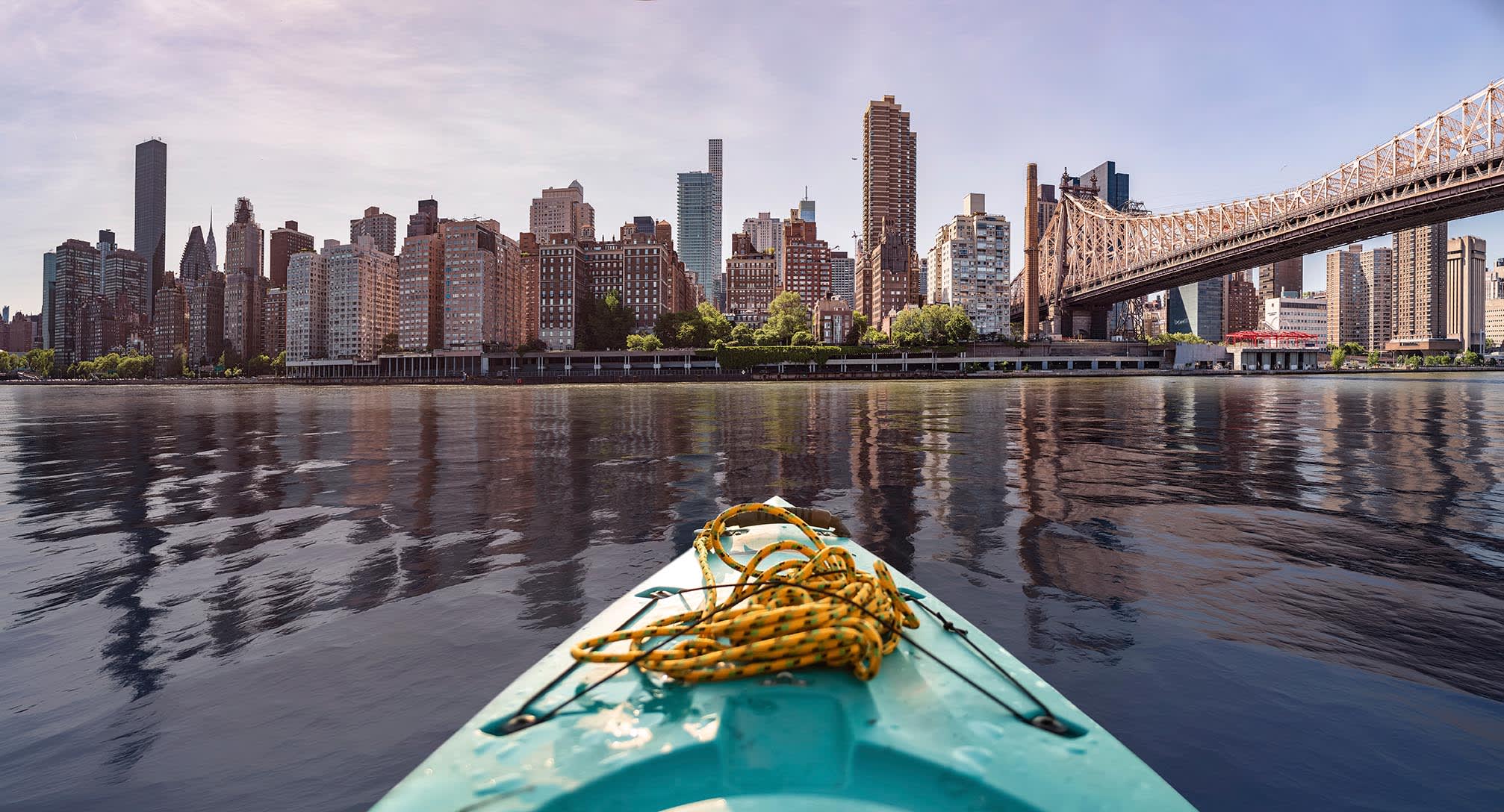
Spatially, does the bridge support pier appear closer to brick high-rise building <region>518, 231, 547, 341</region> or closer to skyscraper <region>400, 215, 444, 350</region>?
brick high-rise building <region>518, 231, 547, 341</region>

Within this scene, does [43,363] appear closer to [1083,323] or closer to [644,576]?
[1083,323]

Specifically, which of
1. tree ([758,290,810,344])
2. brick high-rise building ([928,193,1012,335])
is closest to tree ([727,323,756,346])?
tree ([758,290,810,344])

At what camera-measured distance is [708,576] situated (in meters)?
3.35

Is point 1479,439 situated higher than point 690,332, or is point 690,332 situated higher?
point 690,332

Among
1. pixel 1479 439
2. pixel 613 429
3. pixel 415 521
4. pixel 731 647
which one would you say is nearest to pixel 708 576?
pixel 731 647

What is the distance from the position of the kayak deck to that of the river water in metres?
1.35

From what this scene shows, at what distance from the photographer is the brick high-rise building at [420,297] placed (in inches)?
6083

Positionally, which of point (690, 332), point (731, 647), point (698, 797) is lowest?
point (698, 797)

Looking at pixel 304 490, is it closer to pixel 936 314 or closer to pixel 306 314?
pixel 936 314

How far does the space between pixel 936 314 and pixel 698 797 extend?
12303cm

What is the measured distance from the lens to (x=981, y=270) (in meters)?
155

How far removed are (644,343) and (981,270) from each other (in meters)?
77.3

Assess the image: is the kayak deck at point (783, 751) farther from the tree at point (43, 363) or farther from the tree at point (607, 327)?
the tree at point (43, 363)

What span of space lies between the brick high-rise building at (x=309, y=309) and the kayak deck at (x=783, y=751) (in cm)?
20395
